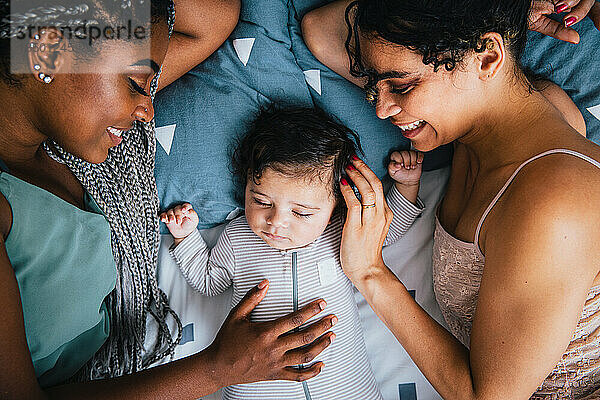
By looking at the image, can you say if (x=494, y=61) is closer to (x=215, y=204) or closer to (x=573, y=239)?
(x=573, y=239)

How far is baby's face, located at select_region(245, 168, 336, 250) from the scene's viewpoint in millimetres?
1374

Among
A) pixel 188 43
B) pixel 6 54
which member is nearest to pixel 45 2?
pixel 6 54

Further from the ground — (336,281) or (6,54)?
(6,54)

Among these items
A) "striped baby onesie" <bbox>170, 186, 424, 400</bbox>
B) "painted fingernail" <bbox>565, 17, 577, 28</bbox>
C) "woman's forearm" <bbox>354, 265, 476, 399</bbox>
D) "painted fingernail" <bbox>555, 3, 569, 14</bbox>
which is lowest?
"striped baby onesie" <bbox>170, 186, 424, 400</bbox>

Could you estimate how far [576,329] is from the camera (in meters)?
1.26

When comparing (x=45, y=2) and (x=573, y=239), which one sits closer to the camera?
(x=45, y=2)

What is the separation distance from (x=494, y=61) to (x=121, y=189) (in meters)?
0.98

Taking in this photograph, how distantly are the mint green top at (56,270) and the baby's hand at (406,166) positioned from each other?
32.7 inches

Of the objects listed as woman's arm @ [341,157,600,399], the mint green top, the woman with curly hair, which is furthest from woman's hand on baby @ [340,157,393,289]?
the mint green top

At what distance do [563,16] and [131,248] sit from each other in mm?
1333

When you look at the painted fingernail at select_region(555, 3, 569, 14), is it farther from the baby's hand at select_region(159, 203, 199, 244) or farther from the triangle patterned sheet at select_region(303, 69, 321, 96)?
the baby's hand at select_region(159, 203, 199, 244)

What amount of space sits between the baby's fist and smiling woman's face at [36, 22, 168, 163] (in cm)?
52

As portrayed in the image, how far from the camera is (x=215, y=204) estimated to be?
163 cm

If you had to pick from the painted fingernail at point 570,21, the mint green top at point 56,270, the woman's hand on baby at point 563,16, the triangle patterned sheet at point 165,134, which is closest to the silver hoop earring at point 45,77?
the mint green top at point 56,270
